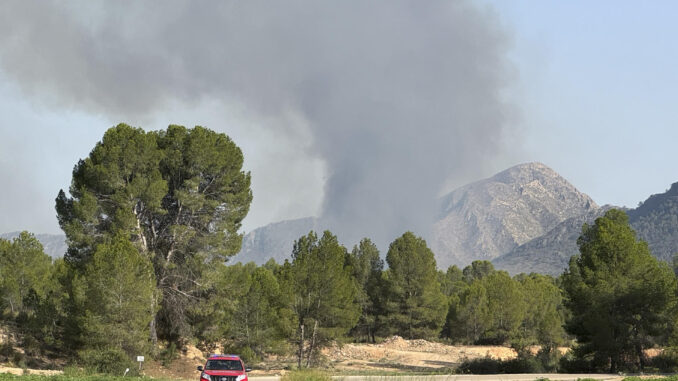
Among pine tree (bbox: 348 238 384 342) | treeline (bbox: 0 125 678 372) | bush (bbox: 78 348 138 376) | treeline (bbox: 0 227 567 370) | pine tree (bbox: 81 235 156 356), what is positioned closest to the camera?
bush (bbox: 78 348 138 376)

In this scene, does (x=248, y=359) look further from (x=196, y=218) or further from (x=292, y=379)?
(x=292, y=379)

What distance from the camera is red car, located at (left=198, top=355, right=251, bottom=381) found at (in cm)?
2045

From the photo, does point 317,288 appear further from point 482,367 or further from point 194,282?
point 482,367

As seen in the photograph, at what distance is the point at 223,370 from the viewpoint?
826 inches

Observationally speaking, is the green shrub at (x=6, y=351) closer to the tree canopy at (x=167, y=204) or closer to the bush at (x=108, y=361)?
the tree canopy at (x=167, y=204)

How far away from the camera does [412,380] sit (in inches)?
833

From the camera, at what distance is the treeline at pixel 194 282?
103ft

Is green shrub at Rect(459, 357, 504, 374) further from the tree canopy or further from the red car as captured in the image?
the red car

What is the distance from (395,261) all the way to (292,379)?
51144 millimetres

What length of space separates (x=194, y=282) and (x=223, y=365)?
16.2 metres

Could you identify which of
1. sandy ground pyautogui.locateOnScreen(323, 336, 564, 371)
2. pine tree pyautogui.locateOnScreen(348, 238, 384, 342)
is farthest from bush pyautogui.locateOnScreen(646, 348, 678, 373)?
pine tree pyautogui.locateOnScreen(348, 238, 384, 342)

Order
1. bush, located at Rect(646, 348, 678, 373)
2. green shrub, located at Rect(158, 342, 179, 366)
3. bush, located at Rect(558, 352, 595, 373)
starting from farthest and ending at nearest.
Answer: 1. bush, located at Rect(558, 352, 595, 373)
2. bush, located at Rect(646, 348, 678, 373)
3. green shrub, located at Rect(158, 342, 179, 366)

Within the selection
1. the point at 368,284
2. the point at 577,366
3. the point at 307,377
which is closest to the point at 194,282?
the point at 307,377

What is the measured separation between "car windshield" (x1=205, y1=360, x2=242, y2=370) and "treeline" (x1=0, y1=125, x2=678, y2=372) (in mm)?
10063
